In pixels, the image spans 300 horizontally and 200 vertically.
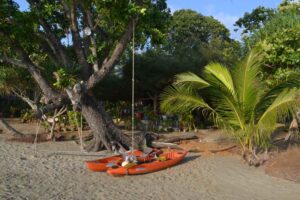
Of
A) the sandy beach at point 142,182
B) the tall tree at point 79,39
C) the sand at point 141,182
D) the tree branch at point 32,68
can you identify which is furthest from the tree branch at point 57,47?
the sandy beach at point 142,182

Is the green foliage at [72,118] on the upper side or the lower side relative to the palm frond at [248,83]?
lower

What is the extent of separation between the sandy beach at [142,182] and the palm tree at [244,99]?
1015 mm

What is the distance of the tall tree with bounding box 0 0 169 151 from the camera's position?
39.3 feet

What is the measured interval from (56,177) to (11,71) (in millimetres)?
10070

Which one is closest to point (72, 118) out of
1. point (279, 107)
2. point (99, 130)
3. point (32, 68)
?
point (99, 130)

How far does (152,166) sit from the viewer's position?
35.2 feet

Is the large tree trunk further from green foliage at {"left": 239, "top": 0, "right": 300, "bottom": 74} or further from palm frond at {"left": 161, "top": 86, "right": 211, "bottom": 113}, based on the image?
green foliage at {"left": 239, "top": 0, "right": 300, "bottom": 74}

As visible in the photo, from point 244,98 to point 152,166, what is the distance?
10.3ft

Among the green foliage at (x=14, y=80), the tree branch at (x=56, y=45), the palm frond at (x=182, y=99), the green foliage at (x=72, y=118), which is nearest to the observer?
the palm frond at (x=182, y=99)

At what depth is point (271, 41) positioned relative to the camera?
40.1 ft

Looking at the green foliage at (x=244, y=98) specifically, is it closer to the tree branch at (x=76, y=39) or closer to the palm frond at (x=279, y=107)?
the palm frond at (x=279, y=107)

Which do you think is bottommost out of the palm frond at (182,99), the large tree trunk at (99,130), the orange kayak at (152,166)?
the orange kayak at (152,166)

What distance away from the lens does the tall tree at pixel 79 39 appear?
12.0 metres

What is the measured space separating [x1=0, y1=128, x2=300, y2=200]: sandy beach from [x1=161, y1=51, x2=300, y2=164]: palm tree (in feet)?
3.33
